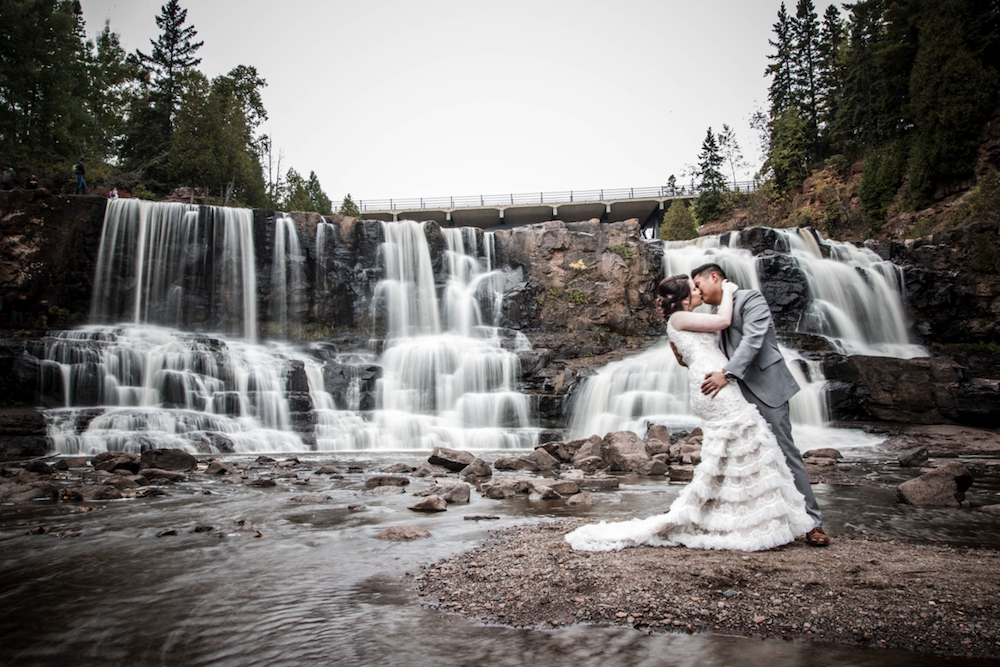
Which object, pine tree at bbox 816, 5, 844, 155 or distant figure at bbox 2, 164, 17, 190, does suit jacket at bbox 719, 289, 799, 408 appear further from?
pine tree at bbox 816, 5, 844, 155

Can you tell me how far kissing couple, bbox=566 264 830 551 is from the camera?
4.06 m

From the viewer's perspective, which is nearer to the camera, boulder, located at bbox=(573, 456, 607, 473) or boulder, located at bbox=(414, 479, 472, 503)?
boulder, located at bbox=(414, 479, 472, 503)

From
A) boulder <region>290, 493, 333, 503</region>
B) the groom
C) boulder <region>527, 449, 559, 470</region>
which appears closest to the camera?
the groom

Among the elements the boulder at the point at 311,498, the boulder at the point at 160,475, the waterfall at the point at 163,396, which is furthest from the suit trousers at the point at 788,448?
the waterfall at the point at 163,396

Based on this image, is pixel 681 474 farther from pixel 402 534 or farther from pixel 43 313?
pixel 43 313

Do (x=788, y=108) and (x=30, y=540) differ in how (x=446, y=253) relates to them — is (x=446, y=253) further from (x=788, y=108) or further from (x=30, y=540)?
(x=788, y=108)

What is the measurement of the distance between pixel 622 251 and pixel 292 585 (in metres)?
22.9

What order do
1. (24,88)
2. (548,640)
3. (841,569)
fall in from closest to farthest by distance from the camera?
(548,640) → (841,569) → (24,88)

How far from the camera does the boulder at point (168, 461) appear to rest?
1027cm

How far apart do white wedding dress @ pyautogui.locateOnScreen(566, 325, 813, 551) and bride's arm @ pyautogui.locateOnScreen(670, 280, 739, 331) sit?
239mm

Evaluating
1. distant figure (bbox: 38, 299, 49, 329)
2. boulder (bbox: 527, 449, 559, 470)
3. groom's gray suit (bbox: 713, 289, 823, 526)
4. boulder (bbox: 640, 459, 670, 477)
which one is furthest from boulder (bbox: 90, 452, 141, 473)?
distant figure (bbox: 38, 299, 49, 329)

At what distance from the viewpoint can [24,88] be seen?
28.0 m

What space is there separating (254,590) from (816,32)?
53417 mm

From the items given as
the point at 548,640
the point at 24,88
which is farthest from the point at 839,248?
the point at 24,88
